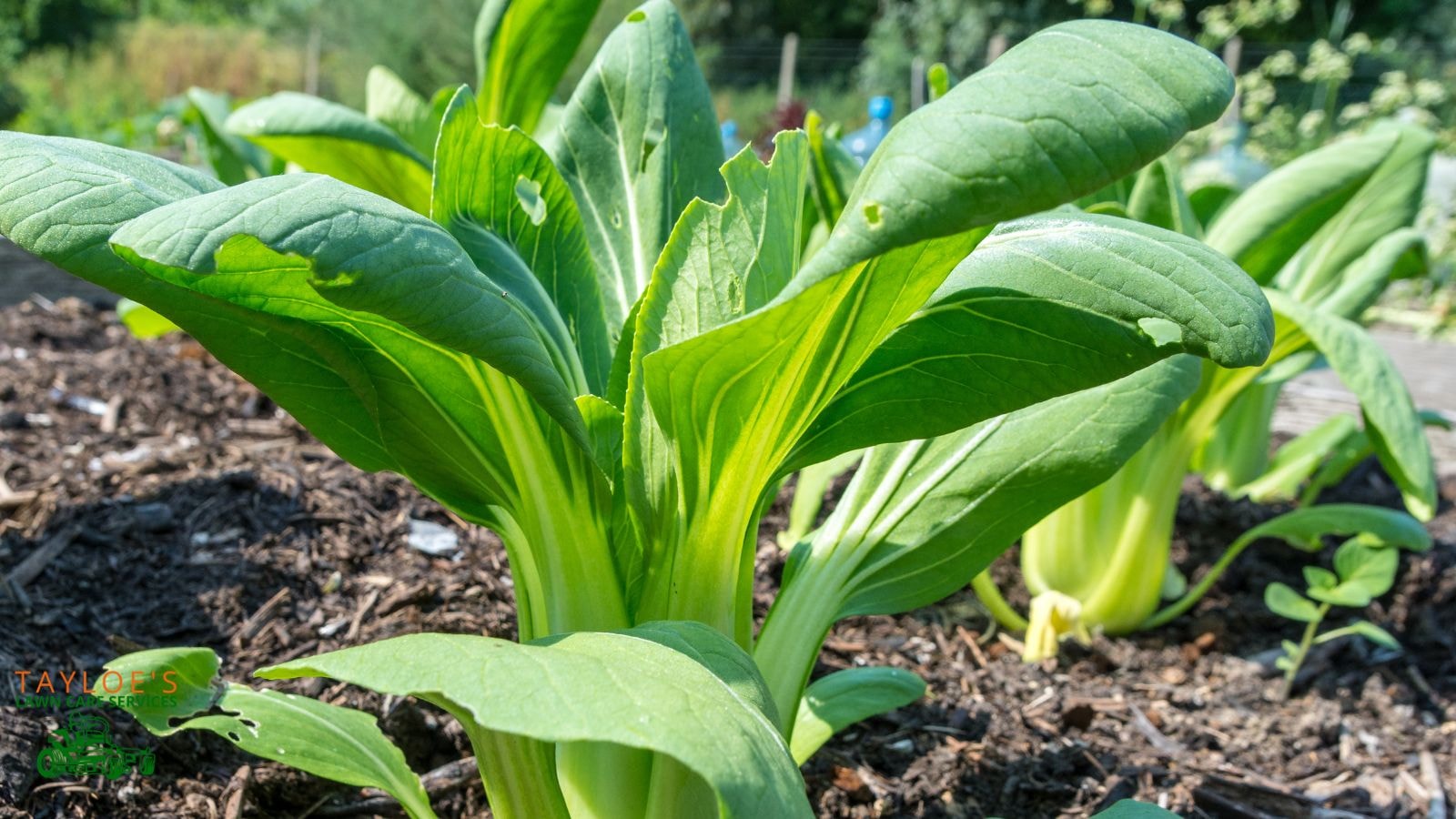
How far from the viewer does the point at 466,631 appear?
1.86m

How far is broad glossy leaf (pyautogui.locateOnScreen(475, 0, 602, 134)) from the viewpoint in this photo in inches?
87.5

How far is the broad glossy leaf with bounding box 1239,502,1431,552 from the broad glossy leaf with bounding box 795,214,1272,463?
129cm

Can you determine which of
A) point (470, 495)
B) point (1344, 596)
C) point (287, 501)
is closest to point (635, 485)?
point (470, 495)

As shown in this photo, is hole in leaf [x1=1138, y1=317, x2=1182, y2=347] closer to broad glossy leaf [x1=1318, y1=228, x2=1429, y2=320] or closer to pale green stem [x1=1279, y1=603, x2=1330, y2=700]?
pale green stem [x1=1279, y1=603, x2=1330, y2=700]

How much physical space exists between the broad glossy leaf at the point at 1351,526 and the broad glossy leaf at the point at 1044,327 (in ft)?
4.23

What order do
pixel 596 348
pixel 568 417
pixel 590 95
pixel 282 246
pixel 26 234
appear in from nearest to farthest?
pixel 282 246, pixel 26 234, pixel 568 417, pixel 596 348, pixel 590 95

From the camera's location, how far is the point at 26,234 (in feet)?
3.17

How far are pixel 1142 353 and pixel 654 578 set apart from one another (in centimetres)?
59

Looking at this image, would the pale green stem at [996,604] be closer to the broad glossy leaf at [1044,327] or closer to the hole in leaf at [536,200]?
the broad glossy leaf at [1044,327]

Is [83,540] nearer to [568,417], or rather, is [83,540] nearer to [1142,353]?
[568,417]

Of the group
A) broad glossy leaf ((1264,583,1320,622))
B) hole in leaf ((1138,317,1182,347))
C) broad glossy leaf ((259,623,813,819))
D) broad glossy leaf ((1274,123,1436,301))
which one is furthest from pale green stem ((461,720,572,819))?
broad glossy leaf ((1274,123,1436,301))

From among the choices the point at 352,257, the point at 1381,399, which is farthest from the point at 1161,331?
the point at 1381,399

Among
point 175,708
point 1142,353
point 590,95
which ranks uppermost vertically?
point 590,95

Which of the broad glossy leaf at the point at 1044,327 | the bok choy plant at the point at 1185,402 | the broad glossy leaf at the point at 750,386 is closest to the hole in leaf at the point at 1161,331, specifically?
the broad glossy leaf at the point at 1044,327
